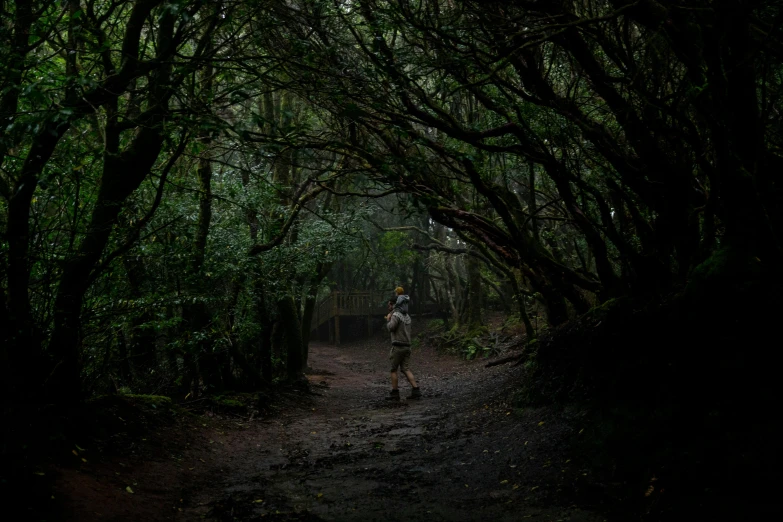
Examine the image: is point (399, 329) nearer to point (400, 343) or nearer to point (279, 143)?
point (400, 343)

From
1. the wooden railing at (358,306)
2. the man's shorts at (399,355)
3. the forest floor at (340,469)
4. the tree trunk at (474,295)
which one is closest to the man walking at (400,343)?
the man's shorts at (399,355)

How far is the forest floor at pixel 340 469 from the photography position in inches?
176

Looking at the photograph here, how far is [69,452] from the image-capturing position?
4914 millimetres

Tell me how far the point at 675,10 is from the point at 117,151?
490cm

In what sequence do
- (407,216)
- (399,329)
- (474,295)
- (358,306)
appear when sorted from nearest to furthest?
(407,216)
(399,329)
(474,295)
(358,306)

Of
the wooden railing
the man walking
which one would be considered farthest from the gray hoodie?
the wooden railing

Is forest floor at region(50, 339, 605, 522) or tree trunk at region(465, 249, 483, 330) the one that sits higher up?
tree trunk at region(465, 249, 483, 330)

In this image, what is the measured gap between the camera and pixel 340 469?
6246 mm

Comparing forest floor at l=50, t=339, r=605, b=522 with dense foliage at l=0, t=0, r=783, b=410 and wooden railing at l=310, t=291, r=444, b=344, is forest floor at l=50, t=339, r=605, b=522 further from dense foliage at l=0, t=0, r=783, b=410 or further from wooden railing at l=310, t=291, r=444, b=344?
wooden railing at l=310, t=291, r=444, b=344

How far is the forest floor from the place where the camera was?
4.48 metres

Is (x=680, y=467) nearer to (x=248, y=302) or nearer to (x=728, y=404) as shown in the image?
(x=728, y=404)

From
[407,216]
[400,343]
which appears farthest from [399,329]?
[407,216]

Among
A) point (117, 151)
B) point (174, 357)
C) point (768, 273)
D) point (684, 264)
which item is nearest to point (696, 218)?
point (684, 264)

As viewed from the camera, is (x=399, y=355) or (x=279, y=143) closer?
(x=279, y=143)
